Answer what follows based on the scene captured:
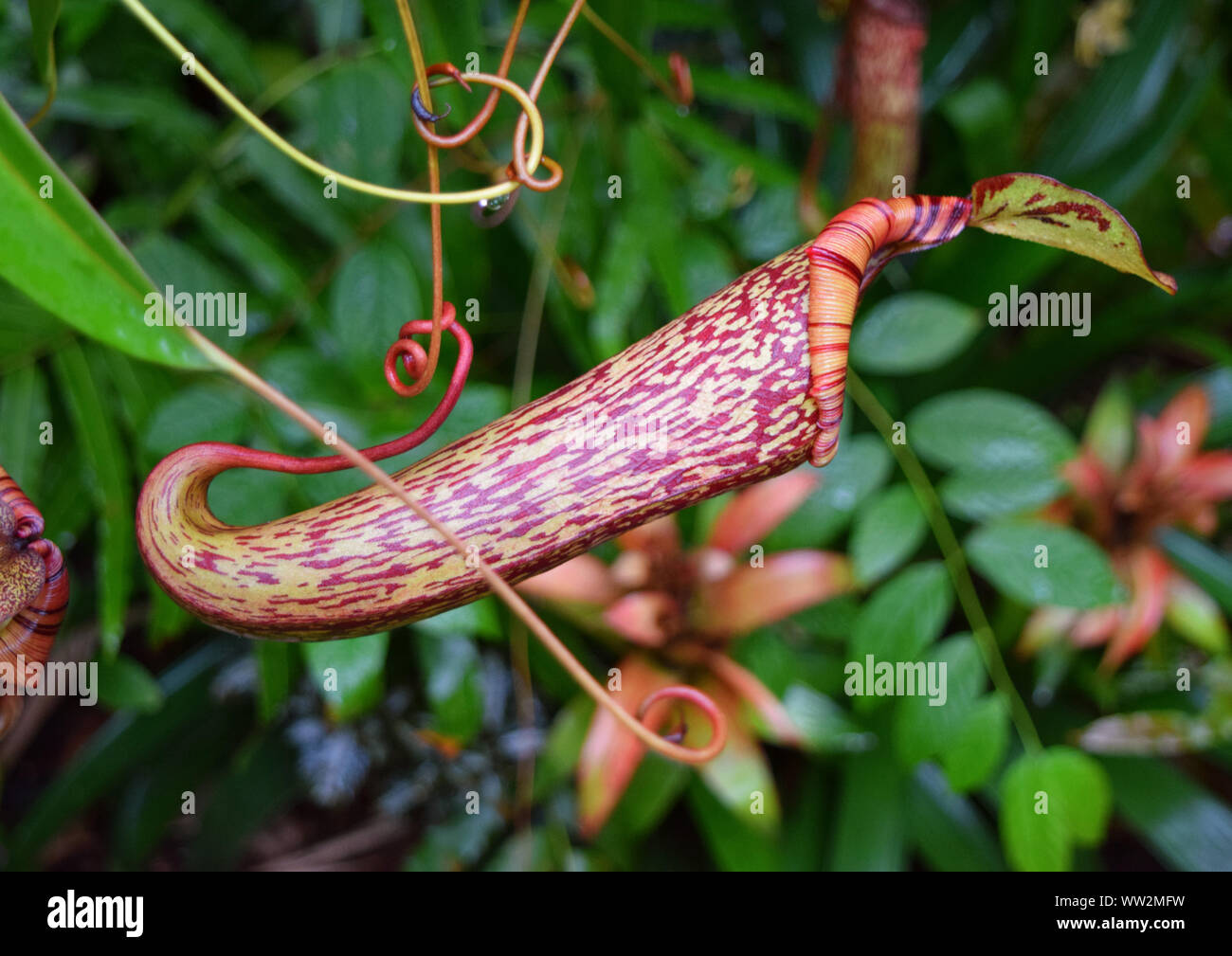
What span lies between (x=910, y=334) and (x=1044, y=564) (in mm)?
217

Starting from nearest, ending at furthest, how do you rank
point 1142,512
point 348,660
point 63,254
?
A: point 63,254, point 348,660, point 1142,512

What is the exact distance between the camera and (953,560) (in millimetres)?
674

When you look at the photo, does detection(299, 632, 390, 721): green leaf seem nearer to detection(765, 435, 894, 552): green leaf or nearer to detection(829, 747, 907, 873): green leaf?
detection(765, 435, 894, 552): green leaf

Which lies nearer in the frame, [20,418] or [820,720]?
[20,418]

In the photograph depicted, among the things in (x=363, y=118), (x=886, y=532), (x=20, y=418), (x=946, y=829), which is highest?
(x=363, y=118)

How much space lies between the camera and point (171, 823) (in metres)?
1.13

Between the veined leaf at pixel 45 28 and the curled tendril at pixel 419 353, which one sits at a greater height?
the veined leaf at pixel 45 28

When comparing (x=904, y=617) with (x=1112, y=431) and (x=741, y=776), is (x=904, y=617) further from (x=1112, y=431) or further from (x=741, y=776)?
(x=1112, y=431)

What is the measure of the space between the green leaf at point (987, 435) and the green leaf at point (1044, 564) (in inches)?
2.2

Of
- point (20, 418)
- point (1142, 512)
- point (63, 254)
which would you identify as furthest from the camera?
point (1142, 512)

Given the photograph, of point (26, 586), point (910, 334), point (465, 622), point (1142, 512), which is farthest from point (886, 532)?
point (26, 586)

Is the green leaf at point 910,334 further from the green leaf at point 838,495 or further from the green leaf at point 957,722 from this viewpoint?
the green leaf at point 957,722

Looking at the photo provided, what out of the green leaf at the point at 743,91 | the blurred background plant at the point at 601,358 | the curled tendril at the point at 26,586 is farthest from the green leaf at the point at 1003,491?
the curled tendril at the point at 26,586

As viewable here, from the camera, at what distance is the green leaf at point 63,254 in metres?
0.28
